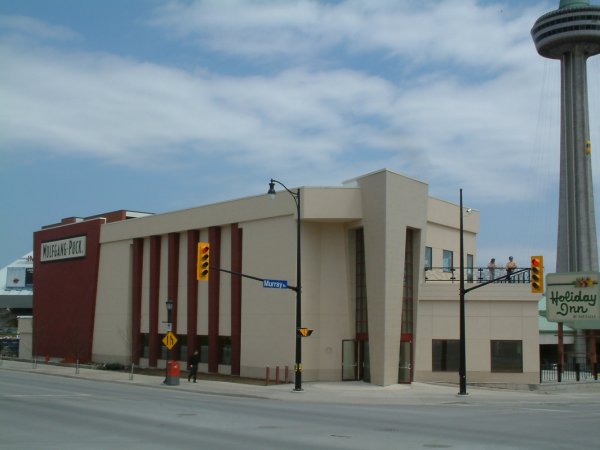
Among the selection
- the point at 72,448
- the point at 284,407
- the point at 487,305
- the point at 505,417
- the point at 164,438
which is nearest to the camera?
the point at 72,448

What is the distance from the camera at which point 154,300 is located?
49656mm

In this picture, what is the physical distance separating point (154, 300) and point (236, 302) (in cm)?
948

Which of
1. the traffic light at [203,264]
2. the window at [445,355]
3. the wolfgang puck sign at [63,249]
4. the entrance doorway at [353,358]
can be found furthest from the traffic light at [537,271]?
the wolfgang puck sign at [63,249]

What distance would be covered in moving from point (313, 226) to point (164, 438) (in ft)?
77.9

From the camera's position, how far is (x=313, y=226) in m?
39.3

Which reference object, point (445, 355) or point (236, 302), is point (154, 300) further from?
point (445, 355)

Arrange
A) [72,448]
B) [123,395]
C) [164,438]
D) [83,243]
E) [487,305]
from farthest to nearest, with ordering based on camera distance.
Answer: [83,243]
[487,305]
[123,395]
[164,438]
[72,448]

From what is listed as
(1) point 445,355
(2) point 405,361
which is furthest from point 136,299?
(1) point 445,355

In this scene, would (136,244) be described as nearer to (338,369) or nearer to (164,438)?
(338,369)

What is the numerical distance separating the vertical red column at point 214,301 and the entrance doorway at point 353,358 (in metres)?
8.82

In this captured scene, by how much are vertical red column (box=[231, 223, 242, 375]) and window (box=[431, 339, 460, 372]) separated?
1109cm

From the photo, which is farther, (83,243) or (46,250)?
(46,250)

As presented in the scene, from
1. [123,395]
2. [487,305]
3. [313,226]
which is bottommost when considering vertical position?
[123,395]

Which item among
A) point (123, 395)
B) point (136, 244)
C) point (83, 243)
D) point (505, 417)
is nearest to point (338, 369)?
point (123, 395)
